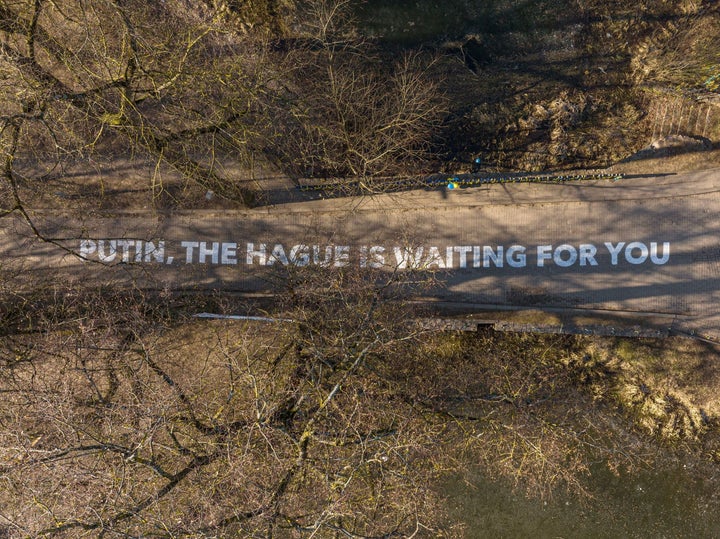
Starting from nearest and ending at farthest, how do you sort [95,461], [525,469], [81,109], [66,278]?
1. [81,109]
2. [95,461]
3. [525,469]
4. [66,278]

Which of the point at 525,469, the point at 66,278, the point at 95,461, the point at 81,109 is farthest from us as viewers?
the point at 66,278

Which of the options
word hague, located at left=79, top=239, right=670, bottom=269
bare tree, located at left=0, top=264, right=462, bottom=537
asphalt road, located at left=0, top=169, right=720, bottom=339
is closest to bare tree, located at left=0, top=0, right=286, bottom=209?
asphalt road, located at left=0, top=169, right=720, bottom=339

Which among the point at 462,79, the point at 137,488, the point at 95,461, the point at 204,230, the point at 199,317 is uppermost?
the point at 462,79

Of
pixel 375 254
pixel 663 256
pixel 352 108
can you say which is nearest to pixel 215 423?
pixel 375 254

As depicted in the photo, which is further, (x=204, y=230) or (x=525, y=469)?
(x=204, y=230)

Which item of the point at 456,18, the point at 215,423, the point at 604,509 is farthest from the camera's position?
the point at 456,18

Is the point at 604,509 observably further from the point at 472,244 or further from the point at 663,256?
the point at 472,244

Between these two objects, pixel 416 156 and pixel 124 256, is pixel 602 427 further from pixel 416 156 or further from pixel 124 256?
pixel 124 256

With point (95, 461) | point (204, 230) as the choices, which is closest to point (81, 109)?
point (204, 230)
